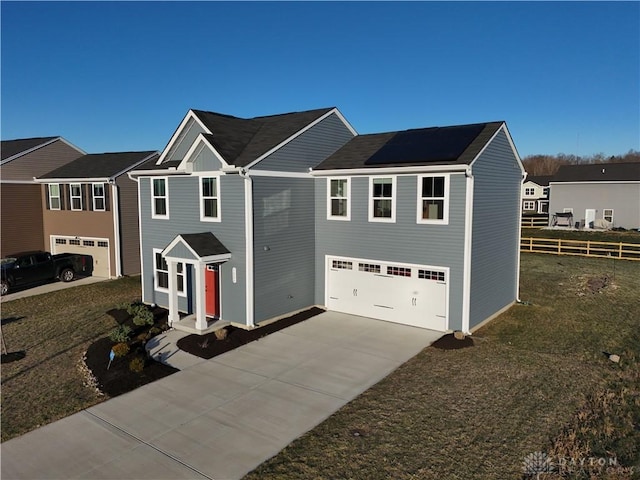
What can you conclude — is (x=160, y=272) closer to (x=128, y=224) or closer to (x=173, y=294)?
(x=173, y=294)

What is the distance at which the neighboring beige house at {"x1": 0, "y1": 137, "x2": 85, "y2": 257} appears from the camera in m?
24.7

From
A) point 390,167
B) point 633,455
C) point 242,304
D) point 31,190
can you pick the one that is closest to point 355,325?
point 242,304

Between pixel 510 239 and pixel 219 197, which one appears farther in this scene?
A: pixel 510 239

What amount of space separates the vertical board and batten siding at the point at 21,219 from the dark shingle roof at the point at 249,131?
14.9 meters

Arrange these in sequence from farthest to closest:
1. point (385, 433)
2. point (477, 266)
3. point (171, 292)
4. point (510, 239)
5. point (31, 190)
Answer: point (31, 190) < point (510, 239) < point (171, 292) < point (477, 266) < point (385, 433)

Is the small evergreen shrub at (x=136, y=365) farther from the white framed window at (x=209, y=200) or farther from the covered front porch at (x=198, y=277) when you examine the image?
the white framed window at (x=209, y=200)

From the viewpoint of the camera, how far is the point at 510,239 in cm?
1734

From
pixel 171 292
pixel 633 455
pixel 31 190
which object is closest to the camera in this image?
pixel 633 455

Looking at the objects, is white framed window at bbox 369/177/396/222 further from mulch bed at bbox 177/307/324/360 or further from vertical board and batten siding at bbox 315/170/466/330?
mulch bed at bbox 177/307/324/360

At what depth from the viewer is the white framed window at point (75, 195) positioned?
979 inches

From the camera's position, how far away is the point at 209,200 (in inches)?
624

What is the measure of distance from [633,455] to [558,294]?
1233cm

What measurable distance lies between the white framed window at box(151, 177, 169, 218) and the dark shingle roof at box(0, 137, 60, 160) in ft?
43.4

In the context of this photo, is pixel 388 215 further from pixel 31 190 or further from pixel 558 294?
pixel 31 190
